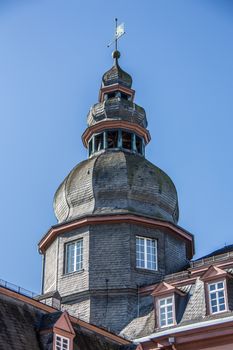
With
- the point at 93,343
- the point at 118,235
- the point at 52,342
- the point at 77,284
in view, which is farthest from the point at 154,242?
the point at 52,342

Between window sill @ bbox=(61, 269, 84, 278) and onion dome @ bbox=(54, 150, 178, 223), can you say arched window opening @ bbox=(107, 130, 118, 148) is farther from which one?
window sill @ bbox=(61, 269, 84, 278)

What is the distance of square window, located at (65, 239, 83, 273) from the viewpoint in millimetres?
36531

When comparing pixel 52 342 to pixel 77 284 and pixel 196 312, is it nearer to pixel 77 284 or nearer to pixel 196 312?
pixel 196 312

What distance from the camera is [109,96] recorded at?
45438 millimetres

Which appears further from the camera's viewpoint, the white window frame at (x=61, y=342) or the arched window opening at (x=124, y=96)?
the arched window opening at (x=124, y=96)

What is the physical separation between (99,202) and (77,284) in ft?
15.3

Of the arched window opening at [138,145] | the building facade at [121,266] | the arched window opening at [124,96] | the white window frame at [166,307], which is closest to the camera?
the building facade at [121,266]

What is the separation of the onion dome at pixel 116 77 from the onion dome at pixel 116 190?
23.3 ft

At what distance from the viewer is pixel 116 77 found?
46125 mm

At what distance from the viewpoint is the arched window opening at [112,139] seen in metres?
42.0

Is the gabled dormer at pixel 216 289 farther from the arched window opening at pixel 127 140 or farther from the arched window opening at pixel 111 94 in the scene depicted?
the arched window opening at pixel 111 94

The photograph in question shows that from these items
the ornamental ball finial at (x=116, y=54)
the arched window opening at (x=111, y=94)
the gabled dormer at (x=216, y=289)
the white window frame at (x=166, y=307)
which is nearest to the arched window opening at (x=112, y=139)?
the arched window opening at (x=111, y=94)

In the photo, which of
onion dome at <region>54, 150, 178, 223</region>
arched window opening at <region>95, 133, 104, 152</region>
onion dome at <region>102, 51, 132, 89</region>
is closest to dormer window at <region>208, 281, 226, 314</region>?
onion dome at <region>54, 150, 178, 223</region>

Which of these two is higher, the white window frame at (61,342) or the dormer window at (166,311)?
the dormer window at (166,311)
